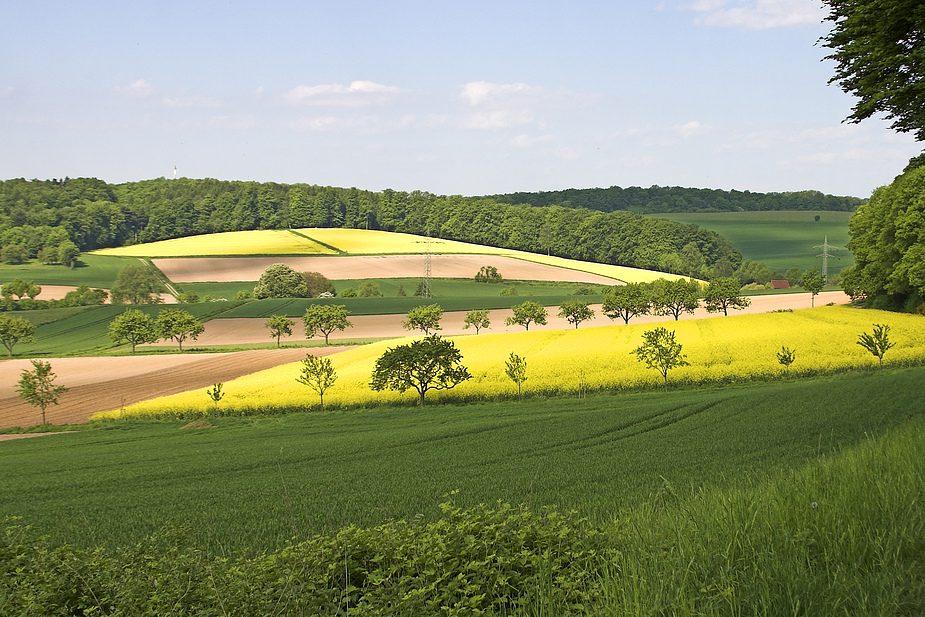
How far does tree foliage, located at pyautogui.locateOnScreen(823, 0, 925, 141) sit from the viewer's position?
12.5 m

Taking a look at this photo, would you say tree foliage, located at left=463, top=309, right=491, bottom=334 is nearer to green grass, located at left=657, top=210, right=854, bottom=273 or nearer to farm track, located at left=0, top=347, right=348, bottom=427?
farm track, located at left=0, top=347, right=348, bottom=427

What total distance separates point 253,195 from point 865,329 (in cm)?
13728

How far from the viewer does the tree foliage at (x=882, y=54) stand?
492 inches

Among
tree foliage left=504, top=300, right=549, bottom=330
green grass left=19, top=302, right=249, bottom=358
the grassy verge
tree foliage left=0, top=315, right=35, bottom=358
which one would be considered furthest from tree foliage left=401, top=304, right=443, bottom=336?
the grassy verge

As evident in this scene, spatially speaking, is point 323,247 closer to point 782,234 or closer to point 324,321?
point 324,321

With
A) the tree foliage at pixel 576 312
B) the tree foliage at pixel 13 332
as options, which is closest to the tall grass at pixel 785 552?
the tree foliage at pixel 576 312

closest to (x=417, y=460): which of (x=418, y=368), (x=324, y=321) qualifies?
(x=418, y=368)

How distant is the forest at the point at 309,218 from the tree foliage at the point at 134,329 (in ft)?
197

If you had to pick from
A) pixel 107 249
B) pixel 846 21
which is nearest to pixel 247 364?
pixel 846 21

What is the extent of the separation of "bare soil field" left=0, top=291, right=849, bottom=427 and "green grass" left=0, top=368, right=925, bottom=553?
11.3 meters

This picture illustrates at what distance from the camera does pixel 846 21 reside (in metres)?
13.8

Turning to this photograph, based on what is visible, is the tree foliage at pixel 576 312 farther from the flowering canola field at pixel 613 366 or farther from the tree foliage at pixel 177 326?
the tree foliage at pixel 177 326

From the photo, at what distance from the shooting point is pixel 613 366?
42.1 meters

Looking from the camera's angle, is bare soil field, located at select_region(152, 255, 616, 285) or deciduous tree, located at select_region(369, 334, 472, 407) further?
bare soil field, located at select_region(152, 255, 616, 285)
